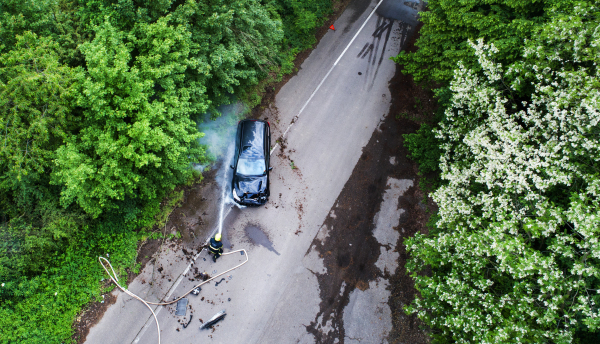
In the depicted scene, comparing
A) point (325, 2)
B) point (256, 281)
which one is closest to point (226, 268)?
point (256, 281)

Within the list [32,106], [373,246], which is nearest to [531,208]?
[373,246]

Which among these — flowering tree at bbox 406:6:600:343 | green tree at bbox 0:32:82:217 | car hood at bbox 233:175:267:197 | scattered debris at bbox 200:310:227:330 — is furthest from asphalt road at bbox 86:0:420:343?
green tree at bbox 0:32:82:217

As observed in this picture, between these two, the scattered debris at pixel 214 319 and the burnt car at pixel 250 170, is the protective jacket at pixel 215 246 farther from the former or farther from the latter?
the scattered debris at pixel 214 319

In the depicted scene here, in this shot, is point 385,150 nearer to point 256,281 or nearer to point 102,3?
point 256,281

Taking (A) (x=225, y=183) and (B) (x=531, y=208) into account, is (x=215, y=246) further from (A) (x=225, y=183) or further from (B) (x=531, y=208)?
(B) (x=531, y=208)

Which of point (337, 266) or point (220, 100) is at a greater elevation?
point (220, 100)

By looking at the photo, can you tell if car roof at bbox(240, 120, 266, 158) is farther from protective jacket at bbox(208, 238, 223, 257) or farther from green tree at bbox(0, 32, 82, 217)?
green tree at bbox(0, 32, 82, 217)

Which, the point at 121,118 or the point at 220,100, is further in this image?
the point at 220,100

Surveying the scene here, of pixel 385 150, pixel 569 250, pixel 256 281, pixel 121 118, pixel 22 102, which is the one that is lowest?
pixel 256 281
